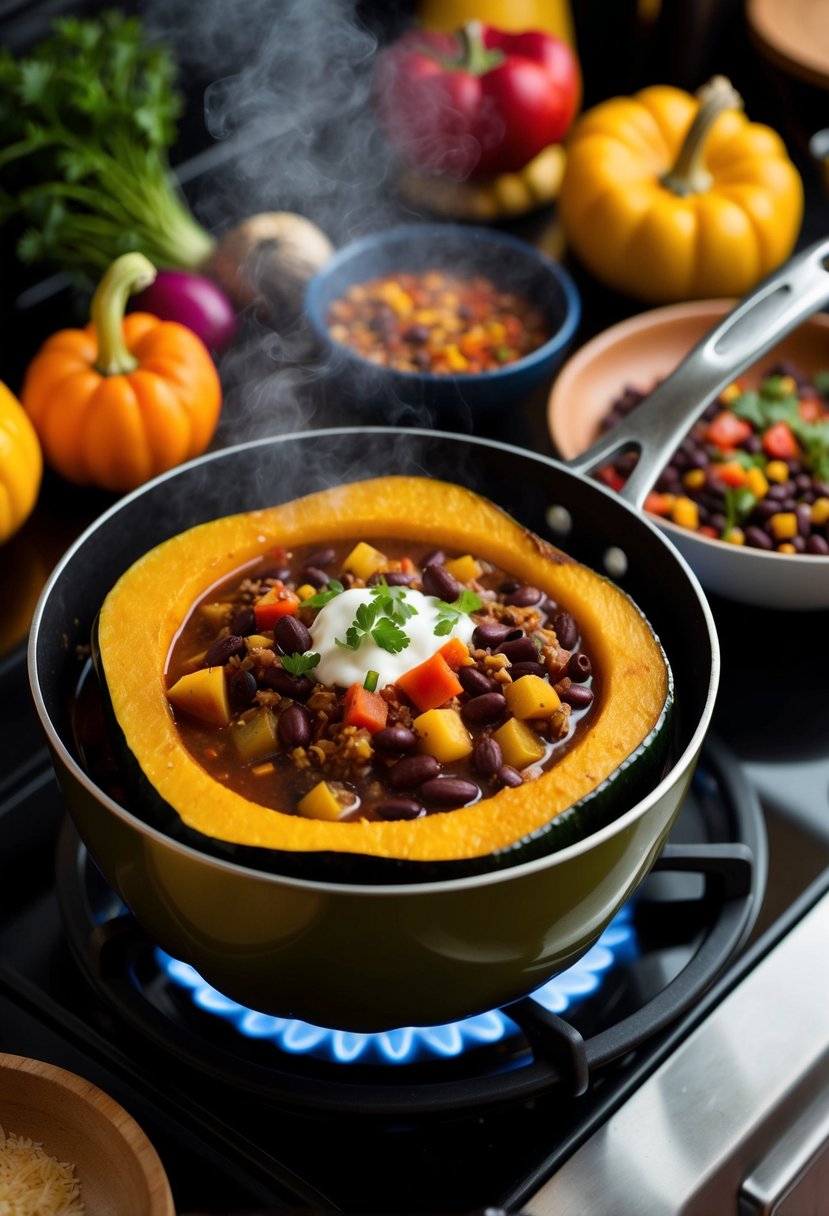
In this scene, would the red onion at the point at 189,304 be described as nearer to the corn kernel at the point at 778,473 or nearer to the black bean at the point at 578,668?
the corn kernel at the point at 778,473

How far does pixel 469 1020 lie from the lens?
118 centimetres

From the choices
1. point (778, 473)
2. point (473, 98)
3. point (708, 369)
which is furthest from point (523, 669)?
point (473, 98)

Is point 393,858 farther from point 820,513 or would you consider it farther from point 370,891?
point 820,513

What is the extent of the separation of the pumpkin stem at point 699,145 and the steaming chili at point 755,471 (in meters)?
0.45

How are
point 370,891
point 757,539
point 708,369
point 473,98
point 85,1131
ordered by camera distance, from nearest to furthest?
1. point 370,891
2. point 85,1131
3. point 708,369
4. point 757,539
5. point 473,98

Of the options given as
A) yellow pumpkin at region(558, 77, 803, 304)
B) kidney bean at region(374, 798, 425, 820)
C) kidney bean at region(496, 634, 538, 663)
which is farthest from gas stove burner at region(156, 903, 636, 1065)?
yellow pumpkin at region(558, 77, 803, 304)

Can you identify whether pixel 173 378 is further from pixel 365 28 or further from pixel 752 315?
pixel 365 28

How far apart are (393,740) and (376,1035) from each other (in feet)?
0.97

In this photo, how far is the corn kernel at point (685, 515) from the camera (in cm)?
169

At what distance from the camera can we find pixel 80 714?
49.7 inches

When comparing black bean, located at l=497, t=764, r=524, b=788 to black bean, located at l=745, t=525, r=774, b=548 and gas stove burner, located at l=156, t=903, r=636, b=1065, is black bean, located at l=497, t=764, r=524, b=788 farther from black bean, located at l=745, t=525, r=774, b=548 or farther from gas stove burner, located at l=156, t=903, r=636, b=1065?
black bean, located at l=745, t=525, r=774, b=548

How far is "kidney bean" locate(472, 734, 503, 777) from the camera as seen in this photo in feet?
3.59

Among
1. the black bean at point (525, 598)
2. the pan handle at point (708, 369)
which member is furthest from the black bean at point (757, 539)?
the black bean at point (525, 598)

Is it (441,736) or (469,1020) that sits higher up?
(441,736)
